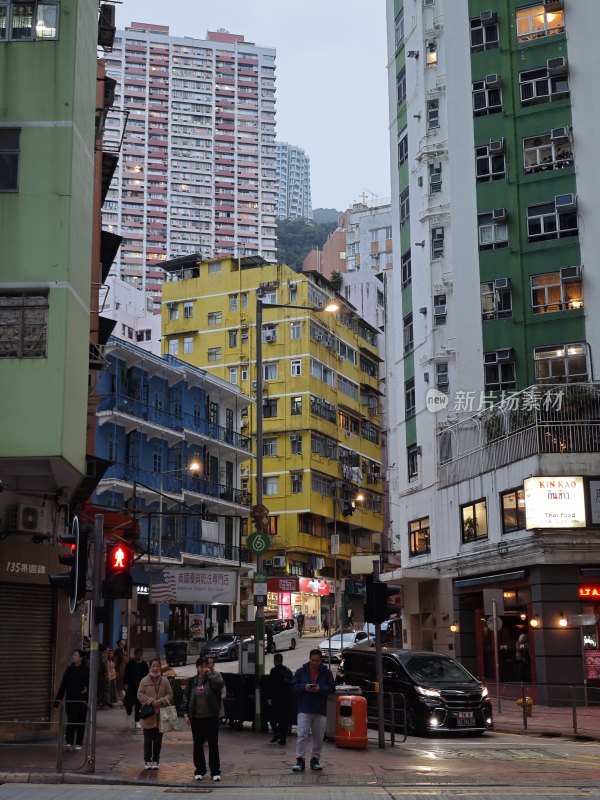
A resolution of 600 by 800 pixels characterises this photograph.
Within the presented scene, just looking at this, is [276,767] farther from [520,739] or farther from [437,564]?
[437,564]

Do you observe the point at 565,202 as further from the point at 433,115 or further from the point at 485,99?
the point at 433,115

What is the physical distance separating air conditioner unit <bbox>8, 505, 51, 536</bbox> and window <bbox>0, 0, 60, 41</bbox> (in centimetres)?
945

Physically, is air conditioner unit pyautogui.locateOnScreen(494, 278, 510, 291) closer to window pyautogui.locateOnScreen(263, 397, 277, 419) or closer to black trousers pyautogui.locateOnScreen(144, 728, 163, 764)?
black trousers pyautogui.locateOnScreen(144, 728, 163, 764)

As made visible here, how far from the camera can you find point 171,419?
58.9m

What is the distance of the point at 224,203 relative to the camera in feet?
568

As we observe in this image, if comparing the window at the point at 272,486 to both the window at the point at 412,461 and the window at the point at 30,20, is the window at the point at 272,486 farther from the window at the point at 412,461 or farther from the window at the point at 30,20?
the window at the point at 30,20

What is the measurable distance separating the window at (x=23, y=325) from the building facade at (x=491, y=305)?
1747cm

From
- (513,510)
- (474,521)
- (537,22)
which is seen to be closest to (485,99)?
(537,22)

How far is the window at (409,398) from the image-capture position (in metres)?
47.3

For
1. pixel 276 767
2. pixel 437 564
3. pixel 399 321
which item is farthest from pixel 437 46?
pixel 276 767

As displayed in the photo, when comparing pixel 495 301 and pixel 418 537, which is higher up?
pixel 495 301

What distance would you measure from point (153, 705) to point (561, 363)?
27.5 meters

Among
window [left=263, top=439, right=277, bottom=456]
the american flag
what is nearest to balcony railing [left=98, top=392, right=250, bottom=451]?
window [left=263, top=439, right=277, bottom=456]

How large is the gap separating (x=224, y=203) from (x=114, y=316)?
82.6 metres
